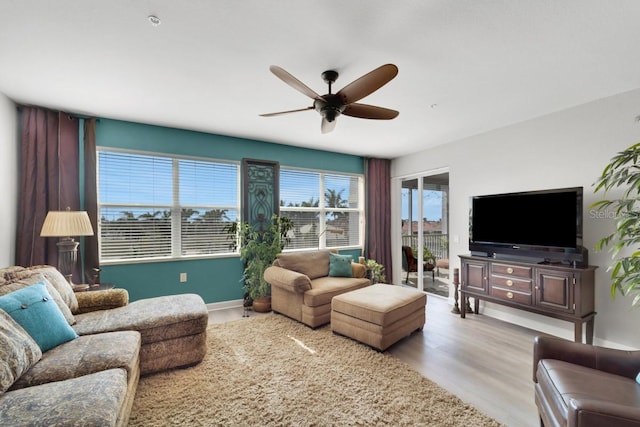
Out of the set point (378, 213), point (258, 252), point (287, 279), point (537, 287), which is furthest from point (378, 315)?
point (378, 213)

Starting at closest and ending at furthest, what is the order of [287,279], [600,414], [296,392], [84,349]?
[600,414]
[84,349]
[296,392]
[287,279]

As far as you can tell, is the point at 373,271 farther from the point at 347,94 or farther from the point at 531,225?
the point at 347,94

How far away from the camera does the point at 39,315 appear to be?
71.7 inches

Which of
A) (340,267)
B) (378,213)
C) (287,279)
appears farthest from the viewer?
(378,213)

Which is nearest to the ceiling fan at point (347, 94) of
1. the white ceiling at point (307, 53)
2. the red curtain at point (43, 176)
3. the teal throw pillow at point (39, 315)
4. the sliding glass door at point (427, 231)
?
the white ceiling at point (307, 53)

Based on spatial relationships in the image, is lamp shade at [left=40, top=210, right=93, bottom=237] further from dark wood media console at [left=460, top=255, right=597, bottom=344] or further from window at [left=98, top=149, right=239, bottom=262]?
dark wood media console at [left=460, top=255, right=597, bottom=344]

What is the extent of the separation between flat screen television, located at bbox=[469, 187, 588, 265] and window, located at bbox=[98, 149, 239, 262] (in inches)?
136

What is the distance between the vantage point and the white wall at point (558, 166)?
2.79 metres

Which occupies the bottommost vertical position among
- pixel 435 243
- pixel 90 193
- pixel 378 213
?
pixel 435 243

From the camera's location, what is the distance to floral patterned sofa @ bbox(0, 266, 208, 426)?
1.27m

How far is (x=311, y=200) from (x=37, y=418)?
4180mm

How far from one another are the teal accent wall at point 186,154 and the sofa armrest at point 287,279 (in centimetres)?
77

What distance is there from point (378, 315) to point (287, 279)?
125 cm

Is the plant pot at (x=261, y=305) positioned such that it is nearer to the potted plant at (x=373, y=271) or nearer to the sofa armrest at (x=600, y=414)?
the potted plant at (x=373, y=271)
